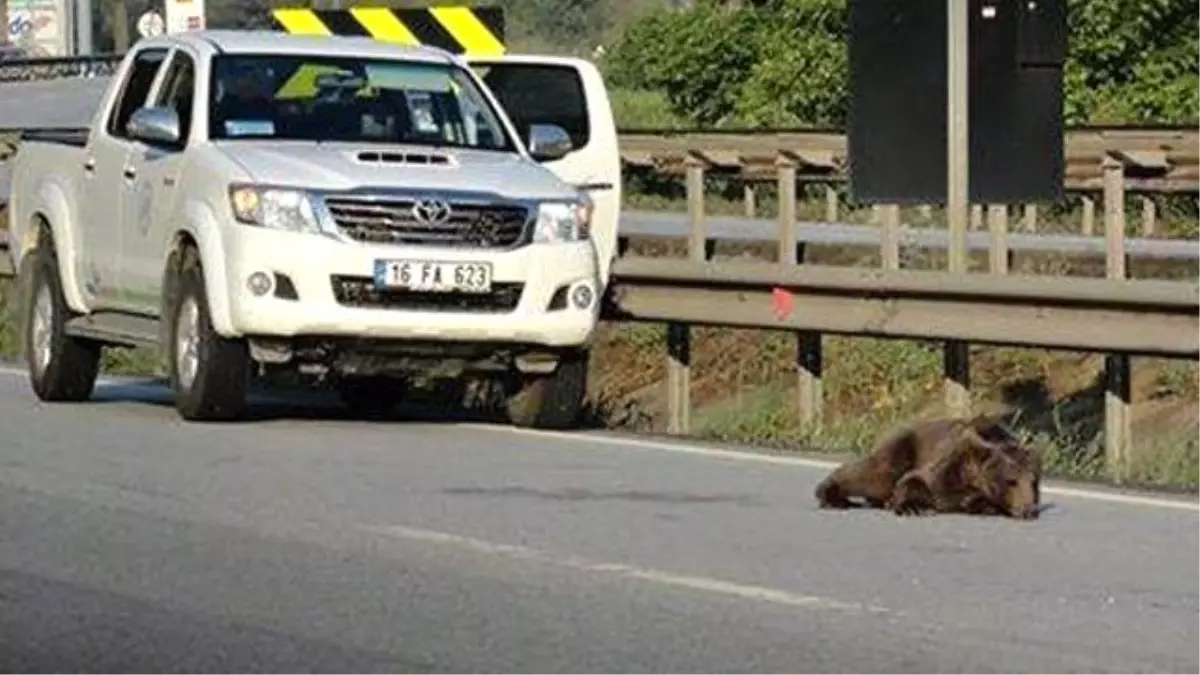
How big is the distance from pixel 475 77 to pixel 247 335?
241 centimetres

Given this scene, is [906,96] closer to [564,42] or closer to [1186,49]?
[1186,49]

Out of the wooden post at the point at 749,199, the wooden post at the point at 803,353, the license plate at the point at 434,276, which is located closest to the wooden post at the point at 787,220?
the wooden post at the point at 803,353

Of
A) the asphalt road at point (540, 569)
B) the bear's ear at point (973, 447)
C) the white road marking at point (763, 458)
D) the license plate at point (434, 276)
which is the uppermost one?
the license plate at point (434, 276)

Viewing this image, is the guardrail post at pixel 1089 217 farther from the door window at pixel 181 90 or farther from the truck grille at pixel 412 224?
the truck grille at pixel 412 224

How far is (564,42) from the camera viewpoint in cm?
10344

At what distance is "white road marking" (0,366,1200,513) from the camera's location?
12352 millimetres

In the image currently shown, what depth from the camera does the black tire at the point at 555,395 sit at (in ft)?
50.7

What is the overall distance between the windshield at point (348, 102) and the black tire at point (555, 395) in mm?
1244

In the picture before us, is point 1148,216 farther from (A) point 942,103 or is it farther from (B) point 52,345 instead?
(B) point 52,345

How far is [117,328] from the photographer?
16359 millimetres

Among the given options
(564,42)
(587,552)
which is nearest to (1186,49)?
(587,552)

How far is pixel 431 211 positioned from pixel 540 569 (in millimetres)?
4412

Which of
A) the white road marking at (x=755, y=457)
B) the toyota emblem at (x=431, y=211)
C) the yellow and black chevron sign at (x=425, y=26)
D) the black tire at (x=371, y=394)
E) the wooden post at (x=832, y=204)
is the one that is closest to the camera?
the white road marking at (x=755, y=457)

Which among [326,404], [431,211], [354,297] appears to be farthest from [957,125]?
[326,404]
